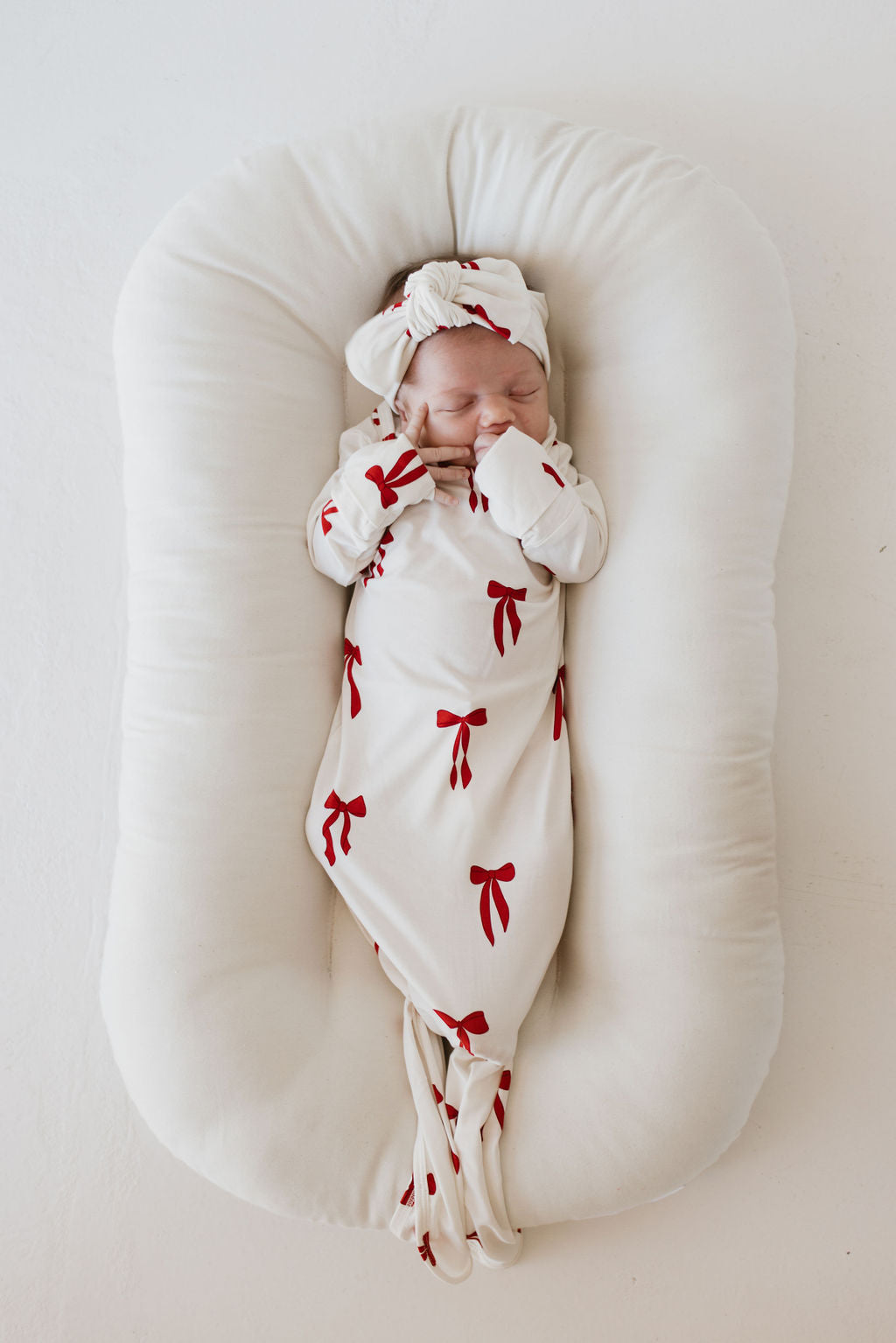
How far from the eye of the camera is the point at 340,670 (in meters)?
1.44

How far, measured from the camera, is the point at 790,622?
57.7 inches

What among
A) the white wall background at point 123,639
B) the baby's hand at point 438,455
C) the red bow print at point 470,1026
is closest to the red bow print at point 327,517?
the baby's hand at point 438,455

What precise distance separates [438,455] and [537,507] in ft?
0.57

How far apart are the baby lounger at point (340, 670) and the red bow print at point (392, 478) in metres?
0.14

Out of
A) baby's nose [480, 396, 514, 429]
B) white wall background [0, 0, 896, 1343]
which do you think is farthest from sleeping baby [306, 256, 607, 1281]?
white wall background [0, 0, 896, 1343]

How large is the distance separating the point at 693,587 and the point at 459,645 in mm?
312

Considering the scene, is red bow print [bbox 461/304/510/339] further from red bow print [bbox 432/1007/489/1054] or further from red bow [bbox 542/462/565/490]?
red bow print [bbox 432/1007/489/1054]

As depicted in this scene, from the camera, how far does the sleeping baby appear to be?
4.01 feet

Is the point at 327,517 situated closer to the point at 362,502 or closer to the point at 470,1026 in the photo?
the point at 362,502

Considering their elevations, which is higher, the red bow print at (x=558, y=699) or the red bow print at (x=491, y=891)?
the red bow print at (x=558, y=699)

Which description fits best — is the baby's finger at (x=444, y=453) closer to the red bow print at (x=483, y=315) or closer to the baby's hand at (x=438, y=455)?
the baby's hand at (x=438, y=455)

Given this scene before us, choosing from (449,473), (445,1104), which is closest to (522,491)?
(449,473)

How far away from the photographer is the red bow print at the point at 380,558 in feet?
4.53

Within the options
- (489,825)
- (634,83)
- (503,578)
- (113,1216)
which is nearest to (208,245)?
(503,578)
